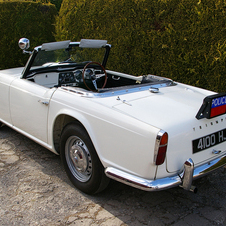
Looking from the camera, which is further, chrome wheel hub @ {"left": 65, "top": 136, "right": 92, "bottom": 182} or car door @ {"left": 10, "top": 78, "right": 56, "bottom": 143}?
car door @ {"left": 10, "top": 78, "right": 56, "bottom": 143}

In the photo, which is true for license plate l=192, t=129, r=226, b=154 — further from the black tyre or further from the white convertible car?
the black tyre

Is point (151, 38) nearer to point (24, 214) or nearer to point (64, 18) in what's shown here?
point (64, 18)

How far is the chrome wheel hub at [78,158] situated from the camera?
2.91 metres

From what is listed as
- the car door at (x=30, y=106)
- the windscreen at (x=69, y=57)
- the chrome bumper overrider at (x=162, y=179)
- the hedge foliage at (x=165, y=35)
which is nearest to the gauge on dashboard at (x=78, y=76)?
the windscreen at (x=69, y=57)

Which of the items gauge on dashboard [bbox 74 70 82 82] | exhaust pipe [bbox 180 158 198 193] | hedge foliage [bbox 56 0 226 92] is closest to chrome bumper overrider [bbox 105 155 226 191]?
exhaust pipe [bbox 180 158 198 193]

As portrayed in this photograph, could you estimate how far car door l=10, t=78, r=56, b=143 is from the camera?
3.28m

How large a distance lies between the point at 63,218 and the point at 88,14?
504 centimetres

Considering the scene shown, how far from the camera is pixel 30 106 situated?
136 inches

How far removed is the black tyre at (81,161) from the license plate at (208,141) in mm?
893

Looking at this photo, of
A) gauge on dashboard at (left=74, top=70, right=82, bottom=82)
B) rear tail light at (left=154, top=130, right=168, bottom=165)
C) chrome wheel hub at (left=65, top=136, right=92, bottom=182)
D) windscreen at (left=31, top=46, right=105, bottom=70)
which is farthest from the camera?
gauge on dashboard at (left=74, top=70, right=82, bottom=82)

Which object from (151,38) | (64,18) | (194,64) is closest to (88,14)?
(64,18)

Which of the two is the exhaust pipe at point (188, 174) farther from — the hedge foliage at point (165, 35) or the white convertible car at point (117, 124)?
the hedge foliage at point (165, 35)

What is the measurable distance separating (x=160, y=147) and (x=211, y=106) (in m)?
0.66

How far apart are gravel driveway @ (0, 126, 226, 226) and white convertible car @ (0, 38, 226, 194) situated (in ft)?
0.72
